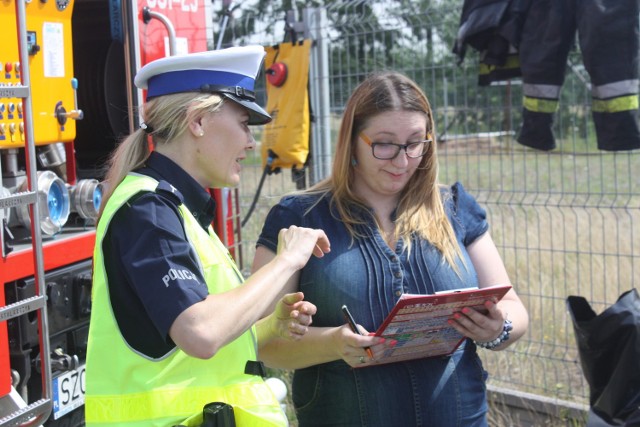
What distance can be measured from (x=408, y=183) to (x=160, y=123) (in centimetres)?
106

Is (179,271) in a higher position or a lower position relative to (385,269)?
higher

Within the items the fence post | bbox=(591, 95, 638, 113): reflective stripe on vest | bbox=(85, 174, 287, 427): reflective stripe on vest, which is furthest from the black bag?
the fence post

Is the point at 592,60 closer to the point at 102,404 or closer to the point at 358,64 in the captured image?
the point at 358,64

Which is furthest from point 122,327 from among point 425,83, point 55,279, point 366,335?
point 425,83

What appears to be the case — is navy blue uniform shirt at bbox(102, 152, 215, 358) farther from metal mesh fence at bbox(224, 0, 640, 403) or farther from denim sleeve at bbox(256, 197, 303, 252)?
metal mesh fence at bbox(224, 0, 640, 403)

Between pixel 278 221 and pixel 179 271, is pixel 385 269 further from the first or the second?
pixel 179 271

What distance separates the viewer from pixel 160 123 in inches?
77.1

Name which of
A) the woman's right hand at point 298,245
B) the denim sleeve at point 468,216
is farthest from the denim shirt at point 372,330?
the woman's right hand at point 298,245

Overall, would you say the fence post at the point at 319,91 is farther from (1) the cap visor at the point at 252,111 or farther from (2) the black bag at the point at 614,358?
(1) the cap visor at the point at 252,111

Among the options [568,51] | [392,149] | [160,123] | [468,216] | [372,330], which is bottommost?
[372,330]

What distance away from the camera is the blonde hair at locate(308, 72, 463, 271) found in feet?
8.65

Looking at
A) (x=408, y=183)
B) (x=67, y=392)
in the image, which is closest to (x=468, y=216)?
(x=408, y=183)

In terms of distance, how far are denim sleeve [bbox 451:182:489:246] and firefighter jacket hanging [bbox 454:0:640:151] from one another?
4.29 ft

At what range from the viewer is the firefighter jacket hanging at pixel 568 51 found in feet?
12.2
